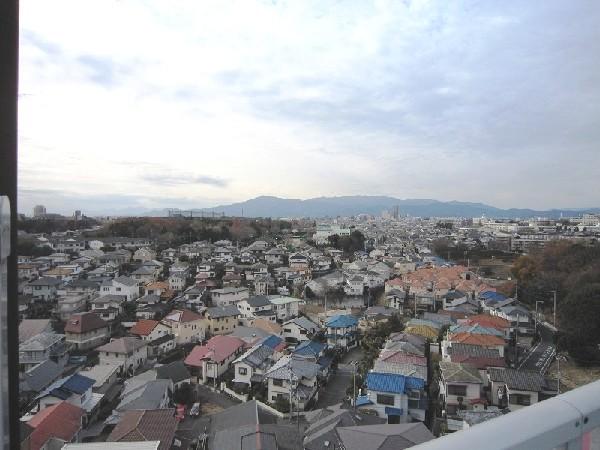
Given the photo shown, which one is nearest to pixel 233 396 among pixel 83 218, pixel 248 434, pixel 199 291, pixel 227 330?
pixel 248 434

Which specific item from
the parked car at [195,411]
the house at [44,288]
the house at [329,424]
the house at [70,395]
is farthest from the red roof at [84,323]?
the house at [329,424]

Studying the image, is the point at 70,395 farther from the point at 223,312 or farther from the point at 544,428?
the point at 544,428

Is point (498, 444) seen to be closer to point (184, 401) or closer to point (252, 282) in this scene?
point (184, 401)

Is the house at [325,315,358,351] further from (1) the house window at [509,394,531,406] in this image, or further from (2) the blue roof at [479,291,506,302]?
(2) the blue roof at [479,291,506,302]

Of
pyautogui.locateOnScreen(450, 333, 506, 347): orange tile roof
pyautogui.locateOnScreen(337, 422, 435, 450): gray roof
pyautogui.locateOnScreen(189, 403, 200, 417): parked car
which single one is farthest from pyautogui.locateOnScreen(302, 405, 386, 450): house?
pyautogui.locateOnScreen(450, 333, 506, 347): orange tile roof

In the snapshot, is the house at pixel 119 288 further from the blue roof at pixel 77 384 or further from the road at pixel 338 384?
the road at pixel 338 384

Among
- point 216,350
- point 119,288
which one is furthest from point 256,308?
point 119,288
